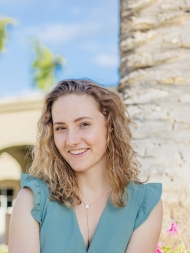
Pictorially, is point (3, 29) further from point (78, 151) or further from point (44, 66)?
point (78, 151)

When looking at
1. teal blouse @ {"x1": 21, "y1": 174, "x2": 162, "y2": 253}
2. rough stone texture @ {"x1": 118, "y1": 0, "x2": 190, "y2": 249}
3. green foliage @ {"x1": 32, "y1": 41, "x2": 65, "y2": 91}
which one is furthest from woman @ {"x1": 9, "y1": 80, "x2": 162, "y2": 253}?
green foliage @ {"x1": 32, "y1": 41, "x2": 65, "y2": 91}

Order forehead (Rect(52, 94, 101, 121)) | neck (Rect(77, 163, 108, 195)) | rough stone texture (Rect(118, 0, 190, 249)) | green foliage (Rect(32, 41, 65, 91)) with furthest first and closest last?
green foliage (Rect(32, 41, 65, 91)) < rough stone texture (Rect(118, 0, 190, 249)) < neck (Rect(77, 163, 108, 195)) < forehead (Rect(52, 94, 101, 121))

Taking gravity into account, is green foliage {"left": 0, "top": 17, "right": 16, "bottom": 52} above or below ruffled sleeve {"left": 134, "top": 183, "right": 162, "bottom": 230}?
above

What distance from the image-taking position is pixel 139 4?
397 cm

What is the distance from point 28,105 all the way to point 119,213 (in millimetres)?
10843

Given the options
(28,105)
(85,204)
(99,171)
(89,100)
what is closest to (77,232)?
(85,204)

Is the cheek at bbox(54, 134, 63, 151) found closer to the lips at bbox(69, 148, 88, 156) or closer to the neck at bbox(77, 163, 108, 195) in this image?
the lips at bbox(69, 148, 88, 156)

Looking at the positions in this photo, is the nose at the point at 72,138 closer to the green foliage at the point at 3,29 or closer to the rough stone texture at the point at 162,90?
the rough stone texture at the point at 162,90

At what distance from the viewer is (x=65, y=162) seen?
2.53m

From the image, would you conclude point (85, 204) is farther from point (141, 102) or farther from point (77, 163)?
point (141, 102)

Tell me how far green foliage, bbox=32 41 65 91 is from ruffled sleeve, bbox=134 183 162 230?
22.0 metres

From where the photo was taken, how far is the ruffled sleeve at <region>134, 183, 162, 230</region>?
241 centimetres

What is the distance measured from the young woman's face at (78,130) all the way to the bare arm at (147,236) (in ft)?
1.22

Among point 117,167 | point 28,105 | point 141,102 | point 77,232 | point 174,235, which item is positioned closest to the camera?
point 77,232
